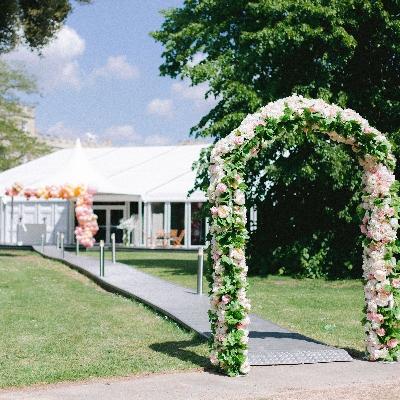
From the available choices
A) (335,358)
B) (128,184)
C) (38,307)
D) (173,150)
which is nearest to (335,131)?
(335,358)

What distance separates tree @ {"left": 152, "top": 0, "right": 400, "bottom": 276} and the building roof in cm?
980

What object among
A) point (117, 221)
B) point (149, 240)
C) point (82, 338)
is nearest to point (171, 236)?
point (149, 240)

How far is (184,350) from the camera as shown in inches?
352

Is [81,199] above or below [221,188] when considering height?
above

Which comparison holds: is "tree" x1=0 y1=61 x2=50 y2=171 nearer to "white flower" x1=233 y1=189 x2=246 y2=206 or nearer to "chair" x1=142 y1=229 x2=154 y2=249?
"chair" x1=142 y1=229 x2=154 y2=249

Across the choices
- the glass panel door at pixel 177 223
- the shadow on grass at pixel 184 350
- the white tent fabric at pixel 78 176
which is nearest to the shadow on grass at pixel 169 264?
the white tent fabric at pixel 78 176

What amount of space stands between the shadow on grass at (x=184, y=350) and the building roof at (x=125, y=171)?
19.2 m

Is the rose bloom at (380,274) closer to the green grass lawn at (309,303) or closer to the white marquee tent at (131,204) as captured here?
the green grass lawn at (309,303)

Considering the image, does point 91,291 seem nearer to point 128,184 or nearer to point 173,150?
point 128,184

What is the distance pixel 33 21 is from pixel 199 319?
12498mm

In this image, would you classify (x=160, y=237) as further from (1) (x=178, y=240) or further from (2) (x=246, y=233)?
(2) (x=246, y=233)

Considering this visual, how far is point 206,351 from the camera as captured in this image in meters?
8.84

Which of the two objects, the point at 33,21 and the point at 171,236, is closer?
the point at 33,21

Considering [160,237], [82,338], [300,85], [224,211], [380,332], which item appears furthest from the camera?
[160,237]
